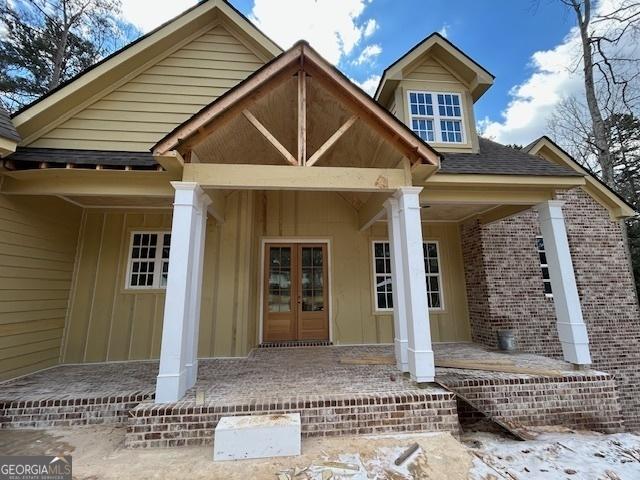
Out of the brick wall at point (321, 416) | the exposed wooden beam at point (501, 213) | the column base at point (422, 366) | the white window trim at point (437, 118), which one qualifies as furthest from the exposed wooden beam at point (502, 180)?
the brick wall at point (321, 416)

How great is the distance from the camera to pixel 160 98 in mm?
5062

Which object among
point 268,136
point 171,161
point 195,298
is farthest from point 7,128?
point 268,136

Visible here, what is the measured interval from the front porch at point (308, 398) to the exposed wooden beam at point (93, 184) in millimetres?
2640

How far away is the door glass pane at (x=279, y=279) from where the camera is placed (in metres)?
6.25

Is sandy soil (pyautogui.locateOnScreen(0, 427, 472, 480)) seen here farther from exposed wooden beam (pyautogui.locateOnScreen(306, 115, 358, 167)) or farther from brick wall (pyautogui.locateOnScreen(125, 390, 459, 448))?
exposed wooden beam (pyautogui.locateOnScreen(306, 115, 358, 167))

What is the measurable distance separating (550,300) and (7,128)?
1025cm

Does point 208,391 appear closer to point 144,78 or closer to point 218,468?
point 218,468

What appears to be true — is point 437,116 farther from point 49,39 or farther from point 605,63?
point 49,39

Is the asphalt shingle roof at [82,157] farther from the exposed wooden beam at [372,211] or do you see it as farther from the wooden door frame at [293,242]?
the exposed wooden beam at [372,211]

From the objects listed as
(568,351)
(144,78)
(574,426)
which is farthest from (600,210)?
(144,78)

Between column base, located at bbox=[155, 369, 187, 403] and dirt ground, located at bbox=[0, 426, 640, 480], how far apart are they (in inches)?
18.3

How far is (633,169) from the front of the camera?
12320mm

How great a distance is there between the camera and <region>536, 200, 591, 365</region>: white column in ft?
13.9

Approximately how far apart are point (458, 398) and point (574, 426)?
1615 mm
